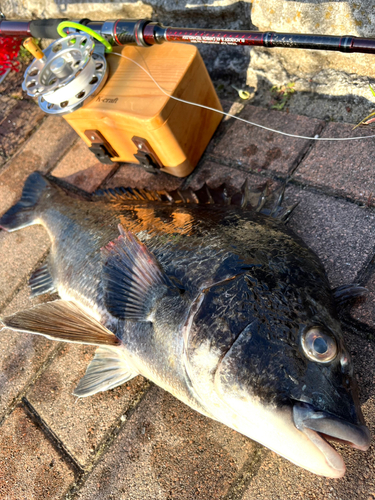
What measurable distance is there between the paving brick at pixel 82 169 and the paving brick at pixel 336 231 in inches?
78.3

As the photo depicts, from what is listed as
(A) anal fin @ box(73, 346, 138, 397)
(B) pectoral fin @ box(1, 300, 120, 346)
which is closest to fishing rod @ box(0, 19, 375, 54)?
(B) pectoral fin @ box(1, 300, 120, 346)

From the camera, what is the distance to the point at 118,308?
219cm

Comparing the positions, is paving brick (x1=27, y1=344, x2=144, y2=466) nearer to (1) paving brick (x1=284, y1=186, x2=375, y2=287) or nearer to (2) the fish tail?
(2) the fish tail

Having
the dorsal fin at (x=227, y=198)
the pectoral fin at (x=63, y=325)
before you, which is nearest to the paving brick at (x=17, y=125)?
the dorsal fin at (x=227, y=198)

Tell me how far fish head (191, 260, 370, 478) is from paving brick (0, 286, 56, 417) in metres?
1.83

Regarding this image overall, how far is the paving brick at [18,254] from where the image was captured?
141 inches

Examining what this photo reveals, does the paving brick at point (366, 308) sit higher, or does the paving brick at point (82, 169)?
the paving brick at point (82, 169)

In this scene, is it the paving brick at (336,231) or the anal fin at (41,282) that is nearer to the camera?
the paving brick at (336,231)

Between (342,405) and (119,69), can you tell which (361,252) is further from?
(119,69)

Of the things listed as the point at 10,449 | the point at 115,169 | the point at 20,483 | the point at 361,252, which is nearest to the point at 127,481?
the point at 20,483

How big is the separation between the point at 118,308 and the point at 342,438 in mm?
1310

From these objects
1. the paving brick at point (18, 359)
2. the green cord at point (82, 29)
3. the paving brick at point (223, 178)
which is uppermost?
the green cord at point (82, 29)

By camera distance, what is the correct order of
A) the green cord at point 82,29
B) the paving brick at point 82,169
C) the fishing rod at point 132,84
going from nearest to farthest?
the fishing rod at point 132,84
the green cord at point 82,29
the paving brick at point 82,169

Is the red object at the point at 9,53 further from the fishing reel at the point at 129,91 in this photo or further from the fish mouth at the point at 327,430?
the fish mouth at the point at 327,430
